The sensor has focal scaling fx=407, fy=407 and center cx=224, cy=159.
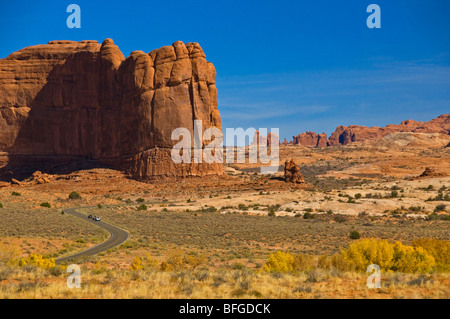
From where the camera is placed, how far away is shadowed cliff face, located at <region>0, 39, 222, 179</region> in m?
69.7

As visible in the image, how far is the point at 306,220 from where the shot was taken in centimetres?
4109

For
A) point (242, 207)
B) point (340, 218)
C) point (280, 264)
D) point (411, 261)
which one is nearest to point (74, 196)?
point (242, 207)

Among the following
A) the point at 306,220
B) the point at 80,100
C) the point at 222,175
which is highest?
the point at 80,100

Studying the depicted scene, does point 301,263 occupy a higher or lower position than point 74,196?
lower

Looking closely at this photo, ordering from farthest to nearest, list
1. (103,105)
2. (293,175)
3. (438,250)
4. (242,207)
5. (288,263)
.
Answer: (103,105)
(293,175)
(242,207)
(438,250)
(288,263)

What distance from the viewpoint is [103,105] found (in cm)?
7875

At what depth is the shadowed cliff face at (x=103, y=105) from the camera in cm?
6969

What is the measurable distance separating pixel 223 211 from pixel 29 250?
27.4m

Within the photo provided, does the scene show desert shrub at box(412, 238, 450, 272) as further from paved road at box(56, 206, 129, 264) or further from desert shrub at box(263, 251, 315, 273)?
paved road at box(56, 206, 129, 264)

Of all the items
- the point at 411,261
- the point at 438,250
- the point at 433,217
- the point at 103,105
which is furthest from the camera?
the point at 103,105

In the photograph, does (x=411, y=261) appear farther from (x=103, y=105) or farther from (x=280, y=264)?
(x=103, y=105)

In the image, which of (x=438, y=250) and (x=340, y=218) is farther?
(x=340, y=218)

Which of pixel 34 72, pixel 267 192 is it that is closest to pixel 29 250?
pixel 267 192
